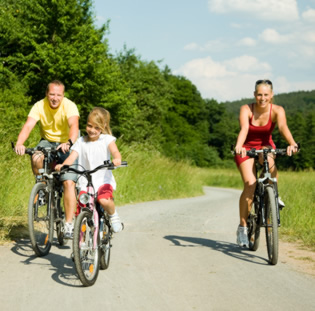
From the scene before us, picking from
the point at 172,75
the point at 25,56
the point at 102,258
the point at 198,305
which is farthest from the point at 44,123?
the point at 172,75

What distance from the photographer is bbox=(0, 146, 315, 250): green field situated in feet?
25.8

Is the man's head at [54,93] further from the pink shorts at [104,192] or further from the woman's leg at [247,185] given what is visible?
the woman's leg at [247,185]

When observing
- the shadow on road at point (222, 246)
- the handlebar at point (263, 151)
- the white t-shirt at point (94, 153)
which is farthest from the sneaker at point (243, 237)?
the white t-shirt at point (94, 153)

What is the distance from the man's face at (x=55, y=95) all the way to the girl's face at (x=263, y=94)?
97.7 inches

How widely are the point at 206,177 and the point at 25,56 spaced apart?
27.1m

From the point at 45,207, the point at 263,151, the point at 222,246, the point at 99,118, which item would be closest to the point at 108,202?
the point at 99,118

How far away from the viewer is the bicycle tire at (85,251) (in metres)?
4.40

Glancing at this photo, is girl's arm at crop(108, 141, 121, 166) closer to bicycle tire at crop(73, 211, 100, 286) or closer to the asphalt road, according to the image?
bicycle tire at crop(73, 211, 100, 286)

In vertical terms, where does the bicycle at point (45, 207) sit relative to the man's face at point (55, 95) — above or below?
below

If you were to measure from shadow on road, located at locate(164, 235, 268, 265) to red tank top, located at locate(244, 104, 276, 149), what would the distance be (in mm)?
1411

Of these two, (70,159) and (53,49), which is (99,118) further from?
(53,49)

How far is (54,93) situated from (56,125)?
46 centimetres

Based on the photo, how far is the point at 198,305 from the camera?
161 inches

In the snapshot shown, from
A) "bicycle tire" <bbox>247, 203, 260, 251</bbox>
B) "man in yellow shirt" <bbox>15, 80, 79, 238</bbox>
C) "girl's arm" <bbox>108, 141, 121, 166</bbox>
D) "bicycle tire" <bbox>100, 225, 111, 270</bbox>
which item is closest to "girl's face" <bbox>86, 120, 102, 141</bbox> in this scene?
"girl's arm" <bbox>108, 141, 121, 166</bbox>
